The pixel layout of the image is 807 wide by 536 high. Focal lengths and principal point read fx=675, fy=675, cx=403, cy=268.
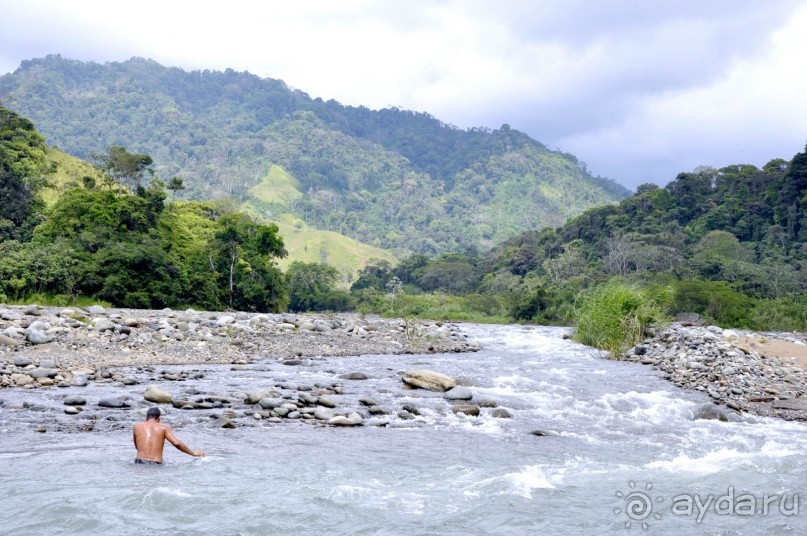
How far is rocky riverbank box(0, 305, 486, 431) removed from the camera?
1176 cm

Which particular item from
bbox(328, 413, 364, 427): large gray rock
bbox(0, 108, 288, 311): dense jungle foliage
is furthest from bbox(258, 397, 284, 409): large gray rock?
bbox(0, 108, 288, 311): dense jungle foliage

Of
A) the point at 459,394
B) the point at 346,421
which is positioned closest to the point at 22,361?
the point at 346,421

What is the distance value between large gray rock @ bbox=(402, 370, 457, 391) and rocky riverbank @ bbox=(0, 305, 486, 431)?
0.42ft

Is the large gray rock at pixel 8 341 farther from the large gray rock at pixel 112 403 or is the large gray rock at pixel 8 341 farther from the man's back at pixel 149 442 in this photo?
the man's back at pixel 149 442

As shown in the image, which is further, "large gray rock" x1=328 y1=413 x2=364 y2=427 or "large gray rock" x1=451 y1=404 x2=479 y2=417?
"large gray rock" x1=451 y1=404 x2=479 y2=417

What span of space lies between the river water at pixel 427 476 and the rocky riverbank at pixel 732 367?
1.43 m

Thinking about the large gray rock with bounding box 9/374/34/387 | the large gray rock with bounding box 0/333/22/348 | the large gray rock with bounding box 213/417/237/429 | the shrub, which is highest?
the shrub

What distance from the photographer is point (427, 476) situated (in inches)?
336

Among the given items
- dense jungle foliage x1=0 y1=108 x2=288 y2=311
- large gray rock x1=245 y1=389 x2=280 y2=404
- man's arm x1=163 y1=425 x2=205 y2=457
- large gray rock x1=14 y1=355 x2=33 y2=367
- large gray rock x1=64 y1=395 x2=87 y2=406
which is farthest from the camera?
dense jungle foliage x1=0 y1=108 x2=288 y2=311

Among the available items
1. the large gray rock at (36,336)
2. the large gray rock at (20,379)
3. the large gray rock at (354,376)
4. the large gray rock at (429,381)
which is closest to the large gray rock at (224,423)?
the large gray rock at (20,379)

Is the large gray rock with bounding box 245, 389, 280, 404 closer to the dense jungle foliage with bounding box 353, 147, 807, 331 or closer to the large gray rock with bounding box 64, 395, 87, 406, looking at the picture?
the large gray rock with bounding box 64, 395, 87, 406

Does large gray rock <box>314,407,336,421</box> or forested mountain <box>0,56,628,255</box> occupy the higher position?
forested mountain <box>0,56,628,255</box>

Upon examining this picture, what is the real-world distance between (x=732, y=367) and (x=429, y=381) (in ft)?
27.6

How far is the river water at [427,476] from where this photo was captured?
6.85m
